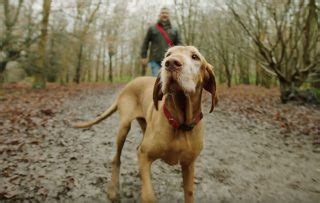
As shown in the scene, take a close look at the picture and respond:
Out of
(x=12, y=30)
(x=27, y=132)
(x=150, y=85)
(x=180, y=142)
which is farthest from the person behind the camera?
(x=12, y=30)

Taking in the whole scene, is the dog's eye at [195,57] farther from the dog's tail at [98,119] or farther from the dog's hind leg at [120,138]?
the dog's tail at [98,119]

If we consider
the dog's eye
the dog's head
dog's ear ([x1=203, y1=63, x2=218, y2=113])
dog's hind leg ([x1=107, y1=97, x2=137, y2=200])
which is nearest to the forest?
dog's hind leg ([x1=107, y1=97, x2=137, y2=200])

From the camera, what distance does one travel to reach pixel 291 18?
13.5 meters

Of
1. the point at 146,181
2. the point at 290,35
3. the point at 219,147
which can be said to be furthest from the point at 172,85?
the point at 290,35

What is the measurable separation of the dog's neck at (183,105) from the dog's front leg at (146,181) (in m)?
0.48

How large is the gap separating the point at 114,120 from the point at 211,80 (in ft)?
20.9

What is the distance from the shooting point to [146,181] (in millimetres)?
3311

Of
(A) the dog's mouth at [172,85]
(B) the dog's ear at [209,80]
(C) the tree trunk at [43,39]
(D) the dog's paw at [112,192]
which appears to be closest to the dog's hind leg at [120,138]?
(D) the dog's paw at [112,192]

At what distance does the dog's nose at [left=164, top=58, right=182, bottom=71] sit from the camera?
9.67ft

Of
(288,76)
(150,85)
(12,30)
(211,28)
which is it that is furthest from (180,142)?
(211,28)

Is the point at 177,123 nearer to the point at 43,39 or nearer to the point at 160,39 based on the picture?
the point at 160,39

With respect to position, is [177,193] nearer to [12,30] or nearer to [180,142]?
[180,142]

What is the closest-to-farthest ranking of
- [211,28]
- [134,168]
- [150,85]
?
[150,85] → [134,168] → [211,28]

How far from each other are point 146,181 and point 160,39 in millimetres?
4936
